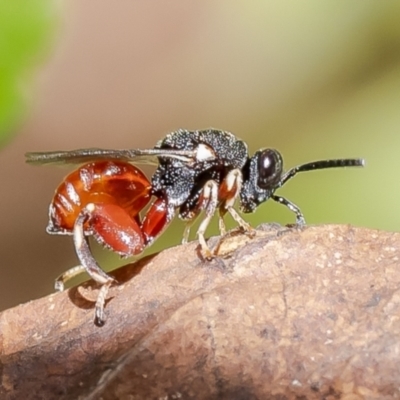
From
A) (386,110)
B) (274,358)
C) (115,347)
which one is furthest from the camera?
(386,110)

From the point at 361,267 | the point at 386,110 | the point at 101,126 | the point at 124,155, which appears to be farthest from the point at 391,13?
the point at 361,267

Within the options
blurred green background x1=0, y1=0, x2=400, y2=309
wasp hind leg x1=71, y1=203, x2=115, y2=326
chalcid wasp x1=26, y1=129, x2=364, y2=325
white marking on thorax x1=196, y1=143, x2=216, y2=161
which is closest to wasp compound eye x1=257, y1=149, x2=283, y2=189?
chalcid wasp x1=26, y1=129, x2=364, y2=325

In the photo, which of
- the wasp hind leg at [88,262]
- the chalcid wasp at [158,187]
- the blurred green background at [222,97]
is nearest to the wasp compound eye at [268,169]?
the chalcid wasp at [158,187]

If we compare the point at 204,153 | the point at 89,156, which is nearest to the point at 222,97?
the point at 204,153

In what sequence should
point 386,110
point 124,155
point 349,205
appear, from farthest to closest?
1. point 386,110
2. point 349,205
3. point 124,155

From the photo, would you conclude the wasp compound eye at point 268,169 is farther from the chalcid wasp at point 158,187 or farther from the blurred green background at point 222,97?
the blurred green background at point 222,97

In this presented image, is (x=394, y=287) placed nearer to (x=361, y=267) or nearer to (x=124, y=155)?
(x=361, y=267)

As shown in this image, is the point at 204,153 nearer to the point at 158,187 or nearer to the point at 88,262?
the point at 158,187

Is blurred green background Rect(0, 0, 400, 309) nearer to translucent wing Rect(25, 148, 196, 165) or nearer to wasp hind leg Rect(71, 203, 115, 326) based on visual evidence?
translucent wing Rect(25, 148, 196, 165)
